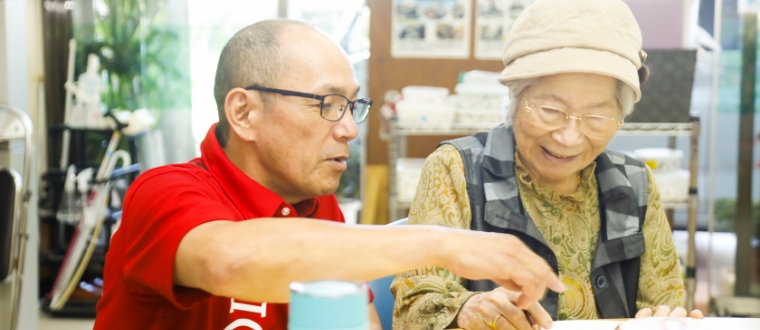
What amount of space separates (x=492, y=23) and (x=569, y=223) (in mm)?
2280

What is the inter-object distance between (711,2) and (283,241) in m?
3.56

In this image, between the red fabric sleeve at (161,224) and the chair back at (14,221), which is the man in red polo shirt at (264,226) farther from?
the chair back at (14,221)

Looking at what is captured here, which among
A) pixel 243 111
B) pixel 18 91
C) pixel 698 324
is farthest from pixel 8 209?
pixel 698 324

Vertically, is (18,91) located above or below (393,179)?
above

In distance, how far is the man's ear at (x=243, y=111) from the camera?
1.22m

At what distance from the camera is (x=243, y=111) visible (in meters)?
1.24

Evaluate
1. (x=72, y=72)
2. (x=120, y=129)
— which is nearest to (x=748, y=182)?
(x=120, y=129)

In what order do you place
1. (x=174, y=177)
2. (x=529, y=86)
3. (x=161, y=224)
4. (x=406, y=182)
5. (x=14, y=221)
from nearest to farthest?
(x=161, y=224)
(x=174, y=177)
(x=529, y=86)
(x=14, y=221)
(x=406, y=182)

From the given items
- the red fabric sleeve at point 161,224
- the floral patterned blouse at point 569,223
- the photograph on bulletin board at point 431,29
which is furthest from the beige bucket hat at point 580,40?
the photograph on bulletin board at point 431,29

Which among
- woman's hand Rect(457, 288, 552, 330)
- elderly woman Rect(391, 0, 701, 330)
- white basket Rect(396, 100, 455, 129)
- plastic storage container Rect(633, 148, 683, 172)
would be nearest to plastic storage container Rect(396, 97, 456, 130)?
white basket Rect(396, 100, 455, 129)

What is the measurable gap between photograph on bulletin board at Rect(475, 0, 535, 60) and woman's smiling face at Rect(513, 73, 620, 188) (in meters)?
2.17

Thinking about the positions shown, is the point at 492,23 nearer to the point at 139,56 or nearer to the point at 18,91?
the point at 139,56

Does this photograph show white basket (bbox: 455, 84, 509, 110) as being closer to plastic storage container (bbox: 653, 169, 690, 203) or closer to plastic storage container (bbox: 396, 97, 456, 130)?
plastic storage container (bbox: 396, 97, 456, 130)

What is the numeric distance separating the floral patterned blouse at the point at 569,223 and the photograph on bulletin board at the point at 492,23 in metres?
2.11
